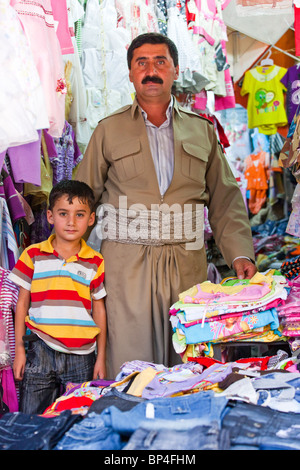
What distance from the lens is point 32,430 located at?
1.42 metres

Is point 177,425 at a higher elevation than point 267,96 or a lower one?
lower

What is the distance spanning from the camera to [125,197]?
308 cm

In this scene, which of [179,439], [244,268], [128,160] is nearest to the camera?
[179,439]

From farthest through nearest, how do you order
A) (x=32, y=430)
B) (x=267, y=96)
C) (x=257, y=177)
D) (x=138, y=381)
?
(x=257, y=177) → (x=267, y=96) → (x=138, y=381) → (x=32, y=430)

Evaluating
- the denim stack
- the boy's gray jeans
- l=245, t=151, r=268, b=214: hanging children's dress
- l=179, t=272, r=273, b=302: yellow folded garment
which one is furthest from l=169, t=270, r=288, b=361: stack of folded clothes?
l=245, t=151, r=268, b=214: hanging children's dress

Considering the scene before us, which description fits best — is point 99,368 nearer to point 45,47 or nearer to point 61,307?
point 61,307

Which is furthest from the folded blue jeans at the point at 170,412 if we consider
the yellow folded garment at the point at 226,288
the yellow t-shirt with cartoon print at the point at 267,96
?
the yellow t-shirt with cartoon print at the point at 267,96

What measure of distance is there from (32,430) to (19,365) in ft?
3.88

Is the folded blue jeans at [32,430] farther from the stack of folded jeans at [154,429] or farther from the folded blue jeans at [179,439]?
the folded blue jeans at [179,439]

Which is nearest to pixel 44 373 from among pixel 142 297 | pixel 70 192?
pixel 142 297

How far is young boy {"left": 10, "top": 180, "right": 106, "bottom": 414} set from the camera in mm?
2543

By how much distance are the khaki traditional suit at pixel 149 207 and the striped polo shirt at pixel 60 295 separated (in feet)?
0.95

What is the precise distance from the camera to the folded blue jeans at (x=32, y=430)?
1337 mm
